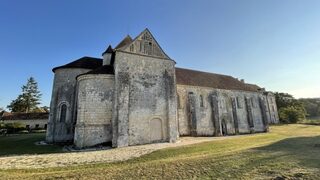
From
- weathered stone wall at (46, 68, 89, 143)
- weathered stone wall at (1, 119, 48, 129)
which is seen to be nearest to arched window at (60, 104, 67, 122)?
weathered stone wall at (46, 68, 89, 143)

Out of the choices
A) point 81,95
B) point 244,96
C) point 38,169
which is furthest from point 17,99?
point 244,96

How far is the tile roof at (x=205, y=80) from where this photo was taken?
2668cm

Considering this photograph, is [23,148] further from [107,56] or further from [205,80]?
[205,80]

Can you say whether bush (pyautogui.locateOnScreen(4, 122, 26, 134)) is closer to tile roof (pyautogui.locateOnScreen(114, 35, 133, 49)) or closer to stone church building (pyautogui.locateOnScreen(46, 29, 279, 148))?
stone church building (pyautogui.locateOnScreen(46, 29, 279, 148))

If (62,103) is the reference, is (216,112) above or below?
below

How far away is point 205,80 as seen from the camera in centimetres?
2914

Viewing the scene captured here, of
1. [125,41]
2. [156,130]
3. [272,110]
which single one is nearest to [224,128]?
[156,130]

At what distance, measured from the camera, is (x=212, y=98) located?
26.9 m

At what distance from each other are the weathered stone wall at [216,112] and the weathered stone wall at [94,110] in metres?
10.5

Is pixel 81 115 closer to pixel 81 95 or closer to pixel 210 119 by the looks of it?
pixel 81 95

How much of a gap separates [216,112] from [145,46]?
14.5 metres

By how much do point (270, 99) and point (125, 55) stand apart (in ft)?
168

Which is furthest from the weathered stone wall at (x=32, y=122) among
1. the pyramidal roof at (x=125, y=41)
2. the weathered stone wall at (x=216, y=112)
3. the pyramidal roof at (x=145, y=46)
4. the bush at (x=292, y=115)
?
the bush at (x=292, y=115)

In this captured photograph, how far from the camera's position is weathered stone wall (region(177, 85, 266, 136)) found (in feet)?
80.2
